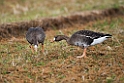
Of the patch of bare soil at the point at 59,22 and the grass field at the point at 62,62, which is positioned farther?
the patch of bare soil at the point at 59,22

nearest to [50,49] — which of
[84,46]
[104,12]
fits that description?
[84,46]

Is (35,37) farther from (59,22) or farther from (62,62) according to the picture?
(59,22)

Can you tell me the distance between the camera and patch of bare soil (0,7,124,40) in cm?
1311

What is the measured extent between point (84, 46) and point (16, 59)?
1716mm

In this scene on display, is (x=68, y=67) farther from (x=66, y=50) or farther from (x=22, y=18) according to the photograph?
(x=22, y=18)

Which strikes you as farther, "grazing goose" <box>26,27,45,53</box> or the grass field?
"grazing goose" <box>26,27,45,53</box>

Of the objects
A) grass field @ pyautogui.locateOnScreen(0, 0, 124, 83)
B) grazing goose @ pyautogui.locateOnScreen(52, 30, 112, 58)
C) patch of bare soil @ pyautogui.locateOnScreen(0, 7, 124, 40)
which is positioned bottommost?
grass field @ pyautogui.locateOnScreen(0, 0, 124, 83)

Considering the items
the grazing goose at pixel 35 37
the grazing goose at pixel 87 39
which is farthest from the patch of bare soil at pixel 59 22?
the grazing goose at pixel 87 39

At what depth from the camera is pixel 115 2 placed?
Answer: 60.2 feet

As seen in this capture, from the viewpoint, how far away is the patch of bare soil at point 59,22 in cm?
1311

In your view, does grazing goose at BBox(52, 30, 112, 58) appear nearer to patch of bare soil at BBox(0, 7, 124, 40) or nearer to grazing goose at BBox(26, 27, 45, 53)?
grazing goose at BBox(26, 27, 45, 53)

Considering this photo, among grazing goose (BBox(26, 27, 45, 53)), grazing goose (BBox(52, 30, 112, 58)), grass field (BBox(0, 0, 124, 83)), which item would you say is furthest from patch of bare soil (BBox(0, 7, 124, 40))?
grazing goose (BBox(52, 30, 112, 58))

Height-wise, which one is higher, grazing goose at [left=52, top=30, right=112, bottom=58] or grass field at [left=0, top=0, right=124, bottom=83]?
grazing goose at [left=52, top=30, right=112, bottom=58]

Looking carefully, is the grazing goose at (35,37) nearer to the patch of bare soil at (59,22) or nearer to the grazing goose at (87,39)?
the grazing goose at (87,39)
